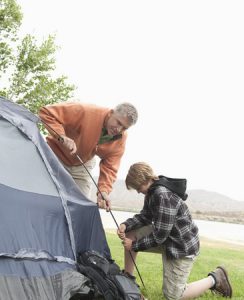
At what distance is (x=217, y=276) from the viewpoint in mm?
4066

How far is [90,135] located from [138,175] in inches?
25.5

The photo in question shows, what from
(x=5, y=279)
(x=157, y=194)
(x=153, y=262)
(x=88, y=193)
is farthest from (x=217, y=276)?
(x=153, y=262)

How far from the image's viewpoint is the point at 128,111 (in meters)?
3.61

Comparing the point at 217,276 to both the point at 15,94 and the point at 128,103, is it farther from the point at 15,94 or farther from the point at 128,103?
the point at 15,94

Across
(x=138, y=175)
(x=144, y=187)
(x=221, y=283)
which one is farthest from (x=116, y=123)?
(x=221, y=283)

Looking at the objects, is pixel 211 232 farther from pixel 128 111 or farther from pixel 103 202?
pixel 128 111

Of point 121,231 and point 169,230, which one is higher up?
point 169,230

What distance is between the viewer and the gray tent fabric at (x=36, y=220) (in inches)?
112

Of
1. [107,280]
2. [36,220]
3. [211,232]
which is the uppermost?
[36,220]

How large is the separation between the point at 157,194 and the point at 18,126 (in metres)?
1.22

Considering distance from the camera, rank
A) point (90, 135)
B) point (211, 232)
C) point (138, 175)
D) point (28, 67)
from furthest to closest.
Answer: point (211, 232), point (28, 67), point (90, 135), point (138, 175)

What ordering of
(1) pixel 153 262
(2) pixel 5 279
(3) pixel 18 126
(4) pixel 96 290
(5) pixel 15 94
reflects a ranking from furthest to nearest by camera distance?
(5) pixel 15 94 → (1) pixel 153 262 → (3) pixel 18 126 → (4) pixel 96 290 → (2) pixel 5 279

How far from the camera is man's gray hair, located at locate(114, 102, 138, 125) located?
3.61 metres

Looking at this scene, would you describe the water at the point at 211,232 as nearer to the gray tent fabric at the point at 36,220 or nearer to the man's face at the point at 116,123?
the man's face at the point at 116,123
